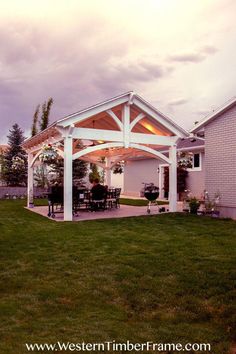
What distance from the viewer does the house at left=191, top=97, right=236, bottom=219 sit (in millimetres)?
13727

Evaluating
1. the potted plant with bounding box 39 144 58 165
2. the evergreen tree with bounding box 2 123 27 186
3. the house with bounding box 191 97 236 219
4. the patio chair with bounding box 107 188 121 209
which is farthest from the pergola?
the evergreen tree with bounding box 2 123 27 186

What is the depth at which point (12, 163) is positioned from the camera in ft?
101

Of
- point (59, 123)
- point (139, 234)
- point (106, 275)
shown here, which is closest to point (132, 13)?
point (59, 123)

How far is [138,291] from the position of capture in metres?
5.26

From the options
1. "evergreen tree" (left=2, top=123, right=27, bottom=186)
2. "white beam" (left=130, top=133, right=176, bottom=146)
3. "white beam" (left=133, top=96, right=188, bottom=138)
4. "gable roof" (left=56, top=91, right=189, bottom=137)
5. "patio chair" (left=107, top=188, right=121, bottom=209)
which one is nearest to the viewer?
"gable roof" (left=56, top=91, right=189, bottom=137)

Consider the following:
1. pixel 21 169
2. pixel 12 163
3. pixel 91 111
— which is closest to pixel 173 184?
pixel 91 111

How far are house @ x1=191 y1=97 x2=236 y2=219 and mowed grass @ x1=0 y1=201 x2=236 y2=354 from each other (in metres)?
4.16

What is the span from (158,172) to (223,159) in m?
12.1

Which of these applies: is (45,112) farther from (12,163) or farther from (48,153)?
(48,153)

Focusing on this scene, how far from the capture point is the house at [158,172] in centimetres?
2192

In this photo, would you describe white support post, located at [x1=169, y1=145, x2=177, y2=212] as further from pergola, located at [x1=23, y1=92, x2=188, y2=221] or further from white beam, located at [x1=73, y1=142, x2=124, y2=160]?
white beam, located at [x1=73, y1=142, x2=124, y2=160]

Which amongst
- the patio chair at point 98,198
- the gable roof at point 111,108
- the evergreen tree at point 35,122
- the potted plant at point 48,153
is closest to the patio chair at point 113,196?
the patio chair at point 98,198

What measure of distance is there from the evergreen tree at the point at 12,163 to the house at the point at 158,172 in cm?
852

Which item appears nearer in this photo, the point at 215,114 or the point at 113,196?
the point at 215,114
